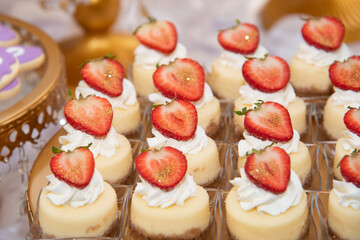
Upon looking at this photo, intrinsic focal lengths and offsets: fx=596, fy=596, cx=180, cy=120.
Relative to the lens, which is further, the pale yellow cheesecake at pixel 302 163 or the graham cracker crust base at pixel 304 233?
the pale yellow cheesecake at pixel 302 163

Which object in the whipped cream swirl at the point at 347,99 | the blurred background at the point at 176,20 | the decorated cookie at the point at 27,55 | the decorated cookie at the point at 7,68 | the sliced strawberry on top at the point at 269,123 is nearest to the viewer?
the sliced strawberry on top at the point at 269,123

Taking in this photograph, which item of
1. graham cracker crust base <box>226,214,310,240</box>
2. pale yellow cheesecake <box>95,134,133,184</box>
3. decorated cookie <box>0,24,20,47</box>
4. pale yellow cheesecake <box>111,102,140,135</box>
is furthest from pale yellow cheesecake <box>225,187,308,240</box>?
decorated cookie <box>0,24,20,47</box>

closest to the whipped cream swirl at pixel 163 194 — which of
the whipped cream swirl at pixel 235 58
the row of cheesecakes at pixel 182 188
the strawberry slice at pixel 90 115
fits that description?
the row of cheesecakes at pixel 182 188

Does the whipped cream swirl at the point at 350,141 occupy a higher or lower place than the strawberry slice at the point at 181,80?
higher

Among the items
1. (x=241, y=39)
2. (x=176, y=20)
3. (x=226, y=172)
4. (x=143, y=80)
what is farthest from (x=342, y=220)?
(x=176, y=20)

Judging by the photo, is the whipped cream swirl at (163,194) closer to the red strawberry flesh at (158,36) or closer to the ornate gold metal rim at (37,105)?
the ornate gold metal rim at (37,105)

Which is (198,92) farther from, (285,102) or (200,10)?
(200,10)

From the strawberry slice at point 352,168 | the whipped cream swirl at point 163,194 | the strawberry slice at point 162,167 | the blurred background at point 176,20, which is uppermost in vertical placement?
the strawberry slice at point 352,168

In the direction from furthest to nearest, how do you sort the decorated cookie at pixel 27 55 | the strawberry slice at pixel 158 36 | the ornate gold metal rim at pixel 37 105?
the decorated cookie at pixel 27 55 < the strawberry slice at pixel 158 36 < the ornate gold metal rim at pixel 37 105
